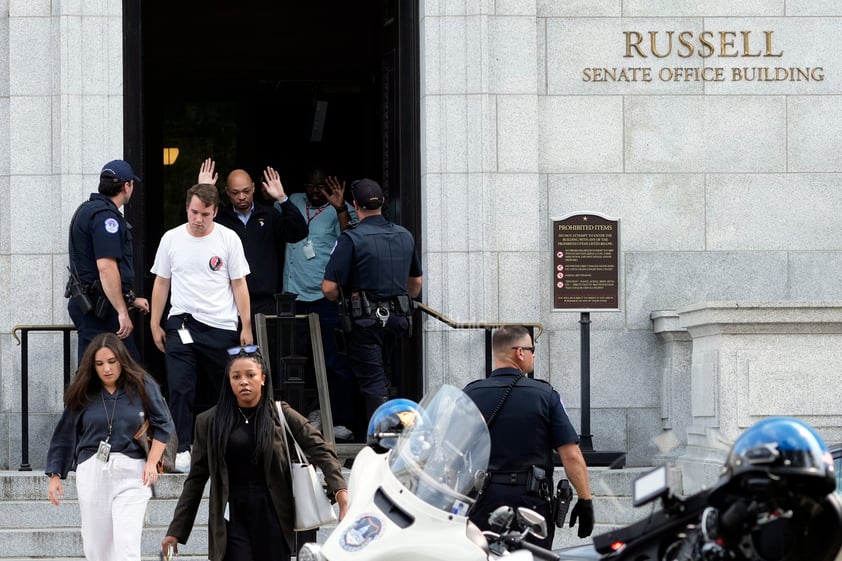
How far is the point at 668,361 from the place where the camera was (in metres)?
13.0

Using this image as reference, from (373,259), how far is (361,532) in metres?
5.83

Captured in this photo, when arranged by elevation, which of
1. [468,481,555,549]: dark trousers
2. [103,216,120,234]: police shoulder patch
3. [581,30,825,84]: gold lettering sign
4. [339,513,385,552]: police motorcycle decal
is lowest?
[468,481,555,549]: dark trousers

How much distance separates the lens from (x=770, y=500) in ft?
15.8

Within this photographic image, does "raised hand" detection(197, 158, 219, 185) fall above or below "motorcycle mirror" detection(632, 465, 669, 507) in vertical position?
above

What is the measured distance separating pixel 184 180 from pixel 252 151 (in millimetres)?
840

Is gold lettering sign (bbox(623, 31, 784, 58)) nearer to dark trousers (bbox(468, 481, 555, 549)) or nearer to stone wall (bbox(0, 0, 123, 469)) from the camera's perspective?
stone wall (bbox(0, 0, 123, 469))

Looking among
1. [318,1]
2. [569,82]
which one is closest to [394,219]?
[569,82]

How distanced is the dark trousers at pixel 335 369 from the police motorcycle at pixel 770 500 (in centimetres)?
804

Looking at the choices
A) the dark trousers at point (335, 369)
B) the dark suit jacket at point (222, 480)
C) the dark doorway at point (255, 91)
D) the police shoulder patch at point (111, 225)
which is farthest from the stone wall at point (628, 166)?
the dark suit jacket at point (222, 480)

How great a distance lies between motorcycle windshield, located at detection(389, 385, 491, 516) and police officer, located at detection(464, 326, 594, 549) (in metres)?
1.88

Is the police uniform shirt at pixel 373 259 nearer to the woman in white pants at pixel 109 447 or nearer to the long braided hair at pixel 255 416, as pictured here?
the woman in white pants at pixel 109 447

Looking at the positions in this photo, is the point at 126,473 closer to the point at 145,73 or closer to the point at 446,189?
the point at 446,189

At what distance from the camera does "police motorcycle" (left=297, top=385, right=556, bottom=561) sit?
5551 mm

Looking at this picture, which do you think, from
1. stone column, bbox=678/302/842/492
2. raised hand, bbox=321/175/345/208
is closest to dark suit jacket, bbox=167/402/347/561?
stone column, bbox=678/302/842/492
